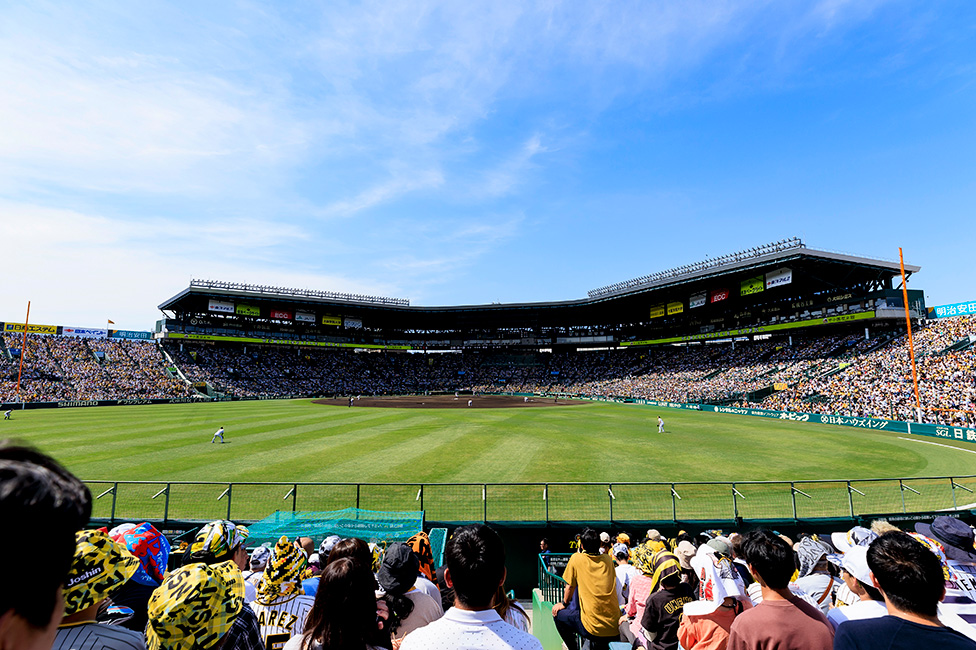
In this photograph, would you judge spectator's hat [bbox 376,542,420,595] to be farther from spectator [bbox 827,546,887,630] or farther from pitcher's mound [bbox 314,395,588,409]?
pitcher's mound [bbox 314,395,588,409]

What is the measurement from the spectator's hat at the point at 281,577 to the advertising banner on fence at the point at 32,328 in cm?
8249

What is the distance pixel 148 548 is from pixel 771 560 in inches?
234

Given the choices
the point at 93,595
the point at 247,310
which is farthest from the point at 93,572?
the point at 247,310

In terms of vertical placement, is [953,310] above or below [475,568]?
above

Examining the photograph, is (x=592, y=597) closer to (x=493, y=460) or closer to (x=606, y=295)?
(x=493, y=460)

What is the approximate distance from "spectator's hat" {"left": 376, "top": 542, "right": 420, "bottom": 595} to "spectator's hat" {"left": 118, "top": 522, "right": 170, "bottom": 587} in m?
2.50

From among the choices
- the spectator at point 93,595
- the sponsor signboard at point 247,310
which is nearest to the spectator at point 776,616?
the spectator at point 93,595

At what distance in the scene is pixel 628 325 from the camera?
265 ft

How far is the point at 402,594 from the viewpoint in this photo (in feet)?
13.1

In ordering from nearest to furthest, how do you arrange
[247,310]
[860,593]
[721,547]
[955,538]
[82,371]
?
[860,593]
[955,538]
[721,547]
[82,371]
[247,310]

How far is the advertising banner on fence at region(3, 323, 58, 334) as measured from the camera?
59.7 meters

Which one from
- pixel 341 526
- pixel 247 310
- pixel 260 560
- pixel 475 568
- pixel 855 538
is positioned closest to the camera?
pixel 475 568

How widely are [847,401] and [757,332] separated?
23226mm

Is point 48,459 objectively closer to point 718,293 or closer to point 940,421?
point 940,421
